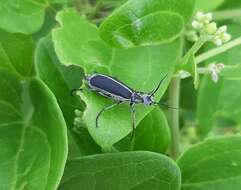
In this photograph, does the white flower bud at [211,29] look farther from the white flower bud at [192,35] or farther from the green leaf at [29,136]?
the green leaf at [29,136]

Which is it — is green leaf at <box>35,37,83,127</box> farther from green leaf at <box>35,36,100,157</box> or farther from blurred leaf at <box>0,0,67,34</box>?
blurred leaf at <box>0,0,67,34</box>

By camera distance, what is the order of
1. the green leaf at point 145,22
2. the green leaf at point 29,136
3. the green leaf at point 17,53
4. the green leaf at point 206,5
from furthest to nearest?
1. the green leaf at point 206,5
2. the green leaf at point 17,53
3. the green leaf at point 145,22
4. the green leaf at point 29,136

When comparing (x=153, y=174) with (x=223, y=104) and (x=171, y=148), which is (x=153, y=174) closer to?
(x=171, y=148)

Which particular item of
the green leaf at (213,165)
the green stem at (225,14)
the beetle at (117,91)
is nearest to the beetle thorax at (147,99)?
the beetle at (117,91)

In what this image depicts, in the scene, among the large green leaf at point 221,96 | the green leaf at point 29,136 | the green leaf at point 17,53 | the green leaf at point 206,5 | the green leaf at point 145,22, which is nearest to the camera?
the green leaf at point 29,136

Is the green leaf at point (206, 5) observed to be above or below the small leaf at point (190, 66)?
above

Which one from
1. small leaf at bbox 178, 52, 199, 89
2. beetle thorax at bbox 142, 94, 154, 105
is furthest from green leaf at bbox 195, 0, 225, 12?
beetle thorax at bbox 142, 94, 154, 105

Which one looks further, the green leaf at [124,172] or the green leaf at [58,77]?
the green leaf at [58,77]

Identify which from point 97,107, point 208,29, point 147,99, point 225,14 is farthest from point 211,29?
point 225,14

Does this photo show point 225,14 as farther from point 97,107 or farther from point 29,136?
point 29,136
